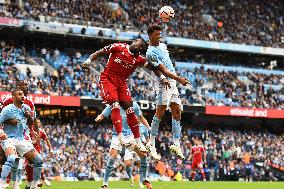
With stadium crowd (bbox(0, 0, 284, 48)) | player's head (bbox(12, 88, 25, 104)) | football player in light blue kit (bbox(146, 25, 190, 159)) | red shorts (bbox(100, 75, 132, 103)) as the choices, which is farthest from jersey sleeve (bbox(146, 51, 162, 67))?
stadium crowd (bbox(0, 0, 284, 48))

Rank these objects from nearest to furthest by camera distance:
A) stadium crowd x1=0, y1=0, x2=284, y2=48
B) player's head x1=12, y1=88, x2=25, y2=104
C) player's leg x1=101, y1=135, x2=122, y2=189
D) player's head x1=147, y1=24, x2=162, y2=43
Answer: player's head x1=12, y1=88, x2=25, y2=104 < player's head x1=147, y1=24, x2=162, y2=43 < player's leg x1=101, y1=135, x2=122, y2=189 < stadium crowd x1=0, y1=0, x2=284, y2=48

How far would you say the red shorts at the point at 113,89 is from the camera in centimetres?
1511

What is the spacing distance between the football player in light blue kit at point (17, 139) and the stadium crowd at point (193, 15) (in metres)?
30.1

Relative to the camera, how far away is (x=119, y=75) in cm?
1540

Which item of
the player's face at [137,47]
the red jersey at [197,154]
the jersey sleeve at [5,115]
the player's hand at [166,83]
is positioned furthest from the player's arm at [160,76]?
the red jersey at [197,154]

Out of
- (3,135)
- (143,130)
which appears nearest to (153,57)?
(3,135)

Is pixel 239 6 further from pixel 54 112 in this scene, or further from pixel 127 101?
pixel 127 101

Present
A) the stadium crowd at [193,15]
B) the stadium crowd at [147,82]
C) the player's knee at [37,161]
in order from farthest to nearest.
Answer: the stadium crowd at [193,15] → the stadium crowd at [147,82] → the player's knee at [37,161]

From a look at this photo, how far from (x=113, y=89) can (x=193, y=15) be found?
145 feet

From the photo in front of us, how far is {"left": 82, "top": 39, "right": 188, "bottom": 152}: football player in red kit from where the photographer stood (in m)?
15.1

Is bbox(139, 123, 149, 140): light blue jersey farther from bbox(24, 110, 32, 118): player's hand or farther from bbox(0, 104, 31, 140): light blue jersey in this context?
bbox(24, 110, 32, 118): player's hand

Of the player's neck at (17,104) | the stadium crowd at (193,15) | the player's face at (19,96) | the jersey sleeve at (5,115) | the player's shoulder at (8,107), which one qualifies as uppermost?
the stadium crowd at (193,15)

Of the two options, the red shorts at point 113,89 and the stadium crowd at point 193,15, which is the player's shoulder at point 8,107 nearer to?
the red shorts at point 113,89

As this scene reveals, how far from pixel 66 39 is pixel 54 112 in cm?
838
